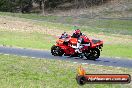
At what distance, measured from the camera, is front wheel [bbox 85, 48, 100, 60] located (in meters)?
23.0

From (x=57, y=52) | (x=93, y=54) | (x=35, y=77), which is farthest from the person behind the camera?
(x=57, y=52)

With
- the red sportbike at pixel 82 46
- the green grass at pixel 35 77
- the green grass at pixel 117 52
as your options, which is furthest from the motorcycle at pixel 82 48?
the green grass at pixel 35 77

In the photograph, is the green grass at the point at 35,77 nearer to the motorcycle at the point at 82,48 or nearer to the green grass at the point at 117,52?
the motorcycle at the point at 82,48

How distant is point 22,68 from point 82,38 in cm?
986

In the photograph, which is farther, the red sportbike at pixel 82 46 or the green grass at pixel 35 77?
the red sportbike at pixel 82 46

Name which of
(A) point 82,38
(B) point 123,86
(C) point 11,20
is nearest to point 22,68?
(B) point 123,86

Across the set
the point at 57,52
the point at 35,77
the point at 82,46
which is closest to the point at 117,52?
the point at 82,46

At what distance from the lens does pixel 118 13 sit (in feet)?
259

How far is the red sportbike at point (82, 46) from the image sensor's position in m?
23.1

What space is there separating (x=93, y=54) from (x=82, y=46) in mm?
845

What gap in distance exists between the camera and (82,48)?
76.9ft

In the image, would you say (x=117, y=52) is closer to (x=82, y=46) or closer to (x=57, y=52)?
(x=82, y=46)

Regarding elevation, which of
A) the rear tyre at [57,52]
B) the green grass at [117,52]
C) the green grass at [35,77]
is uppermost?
the green grass at [35,77]

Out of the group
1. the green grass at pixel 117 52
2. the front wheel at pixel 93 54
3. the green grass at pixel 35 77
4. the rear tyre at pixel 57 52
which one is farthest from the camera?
the green grass at pixel 117 52
